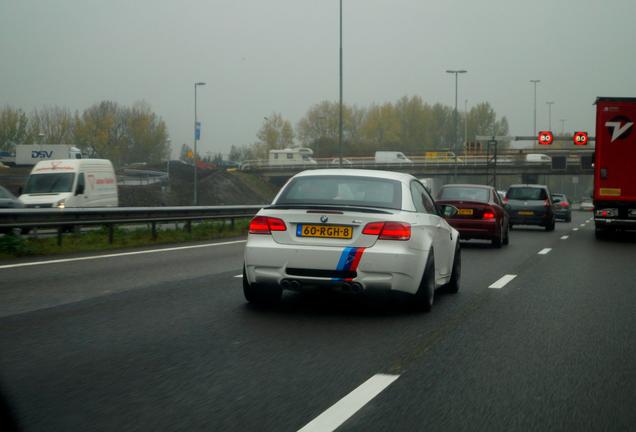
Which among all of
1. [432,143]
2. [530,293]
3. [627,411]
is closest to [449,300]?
[530,293]

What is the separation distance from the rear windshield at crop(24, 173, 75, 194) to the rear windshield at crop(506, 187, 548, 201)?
1415 centimetres

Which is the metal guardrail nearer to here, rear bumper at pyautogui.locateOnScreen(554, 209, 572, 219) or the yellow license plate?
the yellow license plate

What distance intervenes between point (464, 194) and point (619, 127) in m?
4.40

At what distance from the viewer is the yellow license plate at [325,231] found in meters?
8.16

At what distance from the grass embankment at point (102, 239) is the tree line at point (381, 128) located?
310ft

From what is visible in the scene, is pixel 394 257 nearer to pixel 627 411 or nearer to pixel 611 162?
pixel 627 411

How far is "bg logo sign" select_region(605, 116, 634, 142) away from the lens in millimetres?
21797

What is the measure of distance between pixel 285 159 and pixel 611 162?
232ft

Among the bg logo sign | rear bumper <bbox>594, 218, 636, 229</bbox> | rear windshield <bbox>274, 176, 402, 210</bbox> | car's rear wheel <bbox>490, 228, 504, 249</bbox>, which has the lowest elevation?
car's rear wheel <bbox>490, 228, 504, 249</bbox>

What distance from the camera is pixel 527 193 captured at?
97.6ft

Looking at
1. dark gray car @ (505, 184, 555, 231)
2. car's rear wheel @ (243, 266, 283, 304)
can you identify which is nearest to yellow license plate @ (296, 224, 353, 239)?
car's rear wheel @ (243, 266, 283, 304)

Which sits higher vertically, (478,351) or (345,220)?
(345,220)

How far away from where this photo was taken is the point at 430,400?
5.14 m

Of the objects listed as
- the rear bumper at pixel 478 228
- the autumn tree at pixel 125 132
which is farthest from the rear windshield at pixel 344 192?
the autumn tree at pixel 125 132
